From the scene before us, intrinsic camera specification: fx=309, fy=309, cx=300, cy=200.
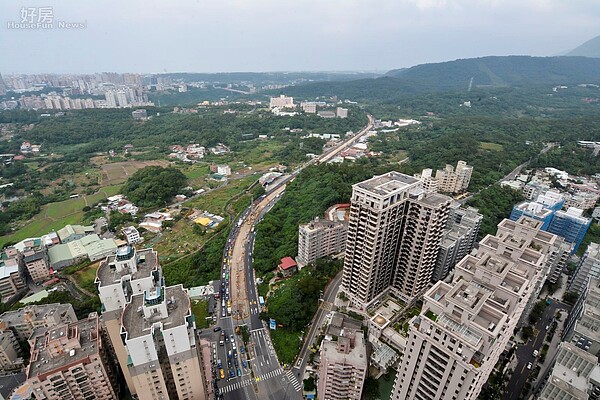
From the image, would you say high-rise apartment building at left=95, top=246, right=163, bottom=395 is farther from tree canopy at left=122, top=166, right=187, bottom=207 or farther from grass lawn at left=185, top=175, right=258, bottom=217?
tree canopy at left=122, top=166, right=187, bottom=207

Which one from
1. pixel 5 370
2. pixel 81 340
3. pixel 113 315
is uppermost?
pixel 113 315

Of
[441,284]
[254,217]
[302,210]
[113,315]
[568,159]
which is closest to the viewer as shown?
[441,284]

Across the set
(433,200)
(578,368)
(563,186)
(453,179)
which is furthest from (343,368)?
(563,186)

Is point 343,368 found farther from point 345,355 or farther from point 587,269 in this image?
point 587,269

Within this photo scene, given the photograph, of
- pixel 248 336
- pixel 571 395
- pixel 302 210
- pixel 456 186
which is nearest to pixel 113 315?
pixel 248 336

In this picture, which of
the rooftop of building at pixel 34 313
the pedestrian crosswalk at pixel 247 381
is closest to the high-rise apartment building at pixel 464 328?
the pedestrian crosswalk at pixel 247 381

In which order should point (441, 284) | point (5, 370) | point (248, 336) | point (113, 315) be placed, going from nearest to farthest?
point (441, 284) → point (113, 315) → point (5, 370) → point (248, 336)

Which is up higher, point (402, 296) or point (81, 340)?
point (81, 340)

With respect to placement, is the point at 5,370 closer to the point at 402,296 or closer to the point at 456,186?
the point at 402,296
